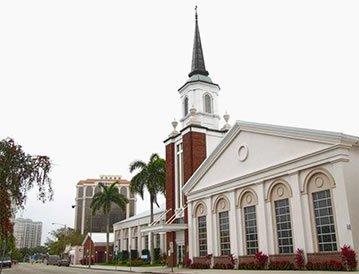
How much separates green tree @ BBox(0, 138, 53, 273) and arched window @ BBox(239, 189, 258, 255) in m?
16.5

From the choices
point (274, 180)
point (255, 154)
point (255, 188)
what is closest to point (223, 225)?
point (255, 188)

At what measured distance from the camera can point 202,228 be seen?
35.9 metres

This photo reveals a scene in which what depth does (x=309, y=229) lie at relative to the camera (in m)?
24.8

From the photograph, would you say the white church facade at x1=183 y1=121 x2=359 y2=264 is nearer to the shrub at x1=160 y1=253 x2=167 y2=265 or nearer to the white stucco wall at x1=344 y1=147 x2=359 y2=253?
the white stucco wall at x1=344 y1=147 x2=359 y2=253

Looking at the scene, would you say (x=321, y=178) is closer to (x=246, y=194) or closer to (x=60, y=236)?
(x=246, y=194)

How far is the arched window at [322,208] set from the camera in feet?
77.7

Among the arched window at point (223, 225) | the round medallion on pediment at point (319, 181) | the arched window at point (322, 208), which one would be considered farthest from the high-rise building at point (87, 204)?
the round medallion on pediment at point (319, 181)

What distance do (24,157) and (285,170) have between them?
16.3 metres

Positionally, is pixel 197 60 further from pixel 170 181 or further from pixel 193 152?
pixel 170 181

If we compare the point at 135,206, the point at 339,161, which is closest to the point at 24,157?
the point at 339,161

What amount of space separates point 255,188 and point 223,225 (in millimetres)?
5192

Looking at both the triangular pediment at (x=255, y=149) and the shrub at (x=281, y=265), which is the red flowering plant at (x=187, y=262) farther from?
the shrub at (x=281, y=265)

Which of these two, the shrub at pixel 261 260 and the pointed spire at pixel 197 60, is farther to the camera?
the pointed spire at pixel 197 60

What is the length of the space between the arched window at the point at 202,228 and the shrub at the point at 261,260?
7.79m
